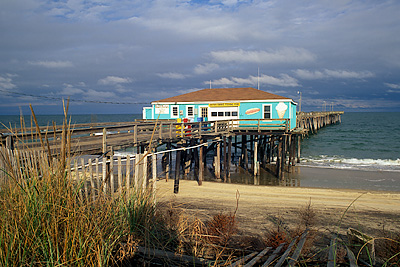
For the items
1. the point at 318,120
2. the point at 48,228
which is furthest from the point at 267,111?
the point at 318,120

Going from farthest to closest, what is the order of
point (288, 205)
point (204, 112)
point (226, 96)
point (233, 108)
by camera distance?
point (226, 96)
point (204, 112)
point (233, 108)
point (288, 205)

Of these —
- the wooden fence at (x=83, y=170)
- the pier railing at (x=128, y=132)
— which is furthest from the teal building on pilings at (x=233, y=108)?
the wooden fence at (x=83, y=170)

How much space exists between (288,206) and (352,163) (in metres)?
18.0

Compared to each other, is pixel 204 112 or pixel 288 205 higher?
pixel 204 112

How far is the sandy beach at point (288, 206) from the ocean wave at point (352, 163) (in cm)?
1075

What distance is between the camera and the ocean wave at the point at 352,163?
79.6ft

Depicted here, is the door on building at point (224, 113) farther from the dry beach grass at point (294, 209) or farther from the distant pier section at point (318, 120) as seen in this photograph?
the distant pier section at point (318, 120)

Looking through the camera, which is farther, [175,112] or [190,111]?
[175,112]

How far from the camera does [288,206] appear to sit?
11.4m

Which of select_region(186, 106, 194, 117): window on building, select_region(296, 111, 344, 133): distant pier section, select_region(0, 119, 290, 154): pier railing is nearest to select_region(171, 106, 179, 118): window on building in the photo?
select_region(186, 106, 194, 117): window on building

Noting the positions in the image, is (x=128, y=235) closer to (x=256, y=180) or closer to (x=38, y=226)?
(x=38, y=226)

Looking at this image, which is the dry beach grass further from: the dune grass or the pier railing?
the dune grass

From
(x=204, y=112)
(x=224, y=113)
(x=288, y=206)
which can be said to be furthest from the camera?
(x=204, y=112)

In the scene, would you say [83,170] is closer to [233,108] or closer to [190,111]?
[233,108]
